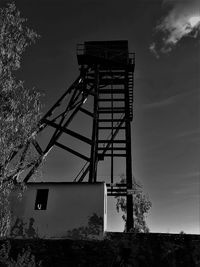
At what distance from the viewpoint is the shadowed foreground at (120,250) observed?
33.6 feet

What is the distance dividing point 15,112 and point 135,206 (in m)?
16.9

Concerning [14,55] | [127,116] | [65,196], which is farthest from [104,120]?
[14,55]

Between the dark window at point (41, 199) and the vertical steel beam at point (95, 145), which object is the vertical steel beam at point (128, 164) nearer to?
the vertical steel beam at point (95, 145)

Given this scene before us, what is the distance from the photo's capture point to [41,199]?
13422mm

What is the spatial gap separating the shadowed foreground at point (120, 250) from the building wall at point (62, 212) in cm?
173

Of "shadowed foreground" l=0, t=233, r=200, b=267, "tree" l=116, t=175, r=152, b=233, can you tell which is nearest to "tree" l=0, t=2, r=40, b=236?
"shadowed foreground" l=0, t=233, r=200, b=267

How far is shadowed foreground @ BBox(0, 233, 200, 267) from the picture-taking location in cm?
1023

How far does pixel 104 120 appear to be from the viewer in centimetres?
1758

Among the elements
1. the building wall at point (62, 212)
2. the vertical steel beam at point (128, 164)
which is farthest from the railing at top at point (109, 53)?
the building wall at point (62, 212)

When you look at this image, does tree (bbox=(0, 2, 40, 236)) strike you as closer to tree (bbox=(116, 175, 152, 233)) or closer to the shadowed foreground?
the shadowed foreground

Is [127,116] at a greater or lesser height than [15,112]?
greater

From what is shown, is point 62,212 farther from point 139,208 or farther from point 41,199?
point 139,208

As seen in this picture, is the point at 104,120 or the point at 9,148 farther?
the point at 104,120

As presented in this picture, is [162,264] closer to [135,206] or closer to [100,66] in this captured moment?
[100,66]
